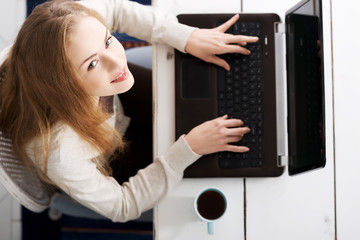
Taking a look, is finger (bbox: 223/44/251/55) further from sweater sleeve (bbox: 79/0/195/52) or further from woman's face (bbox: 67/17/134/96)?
woman's face (bbox: 67/17/134/96)

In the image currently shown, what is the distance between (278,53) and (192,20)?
24cm

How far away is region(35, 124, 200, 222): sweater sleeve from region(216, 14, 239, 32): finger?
29cm

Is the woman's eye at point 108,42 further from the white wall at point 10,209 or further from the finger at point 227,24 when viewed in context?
the white wall at point 10,209

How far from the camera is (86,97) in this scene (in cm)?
73

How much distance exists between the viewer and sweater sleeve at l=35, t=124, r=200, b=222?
76 centimetres

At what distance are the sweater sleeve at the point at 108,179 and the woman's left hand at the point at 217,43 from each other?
0.21 m

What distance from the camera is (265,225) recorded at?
33.5 inches

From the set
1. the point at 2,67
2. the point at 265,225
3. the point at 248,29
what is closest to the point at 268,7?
the point at 248,29

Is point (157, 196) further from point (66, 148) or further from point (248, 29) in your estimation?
point (248, 29)

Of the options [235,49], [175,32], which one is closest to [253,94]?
[235,49]

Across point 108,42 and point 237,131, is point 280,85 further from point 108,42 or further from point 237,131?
point 108,42

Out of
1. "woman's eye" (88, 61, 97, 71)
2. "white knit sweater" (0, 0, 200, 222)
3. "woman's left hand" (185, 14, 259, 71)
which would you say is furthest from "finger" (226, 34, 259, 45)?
"woman's eye" (88, 61, 97, 71)

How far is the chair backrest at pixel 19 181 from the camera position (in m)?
0.74

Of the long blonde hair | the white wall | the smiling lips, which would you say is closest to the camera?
the long blonde hair
